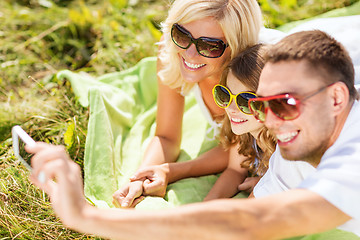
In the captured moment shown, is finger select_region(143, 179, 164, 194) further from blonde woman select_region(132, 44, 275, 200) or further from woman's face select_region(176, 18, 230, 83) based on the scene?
woman's face select_region(176, 18, 230, 83)

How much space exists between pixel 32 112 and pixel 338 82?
8.13 ft

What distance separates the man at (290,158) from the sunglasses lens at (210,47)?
0.61m

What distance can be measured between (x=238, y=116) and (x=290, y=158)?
65 centimetres

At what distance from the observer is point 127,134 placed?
11.1 feet

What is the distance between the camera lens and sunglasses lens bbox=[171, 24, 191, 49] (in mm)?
2502

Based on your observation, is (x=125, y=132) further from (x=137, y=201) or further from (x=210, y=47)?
(x=210, y=47)

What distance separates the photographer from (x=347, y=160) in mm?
1547

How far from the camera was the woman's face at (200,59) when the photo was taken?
8.00ft

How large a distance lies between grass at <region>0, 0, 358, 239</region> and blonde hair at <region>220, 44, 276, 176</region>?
44.1 inches

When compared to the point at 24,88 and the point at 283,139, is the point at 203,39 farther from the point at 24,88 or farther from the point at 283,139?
the point at 24,88

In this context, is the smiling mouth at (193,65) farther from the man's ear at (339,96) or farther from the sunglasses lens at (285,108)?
the man's ear at (339,96)

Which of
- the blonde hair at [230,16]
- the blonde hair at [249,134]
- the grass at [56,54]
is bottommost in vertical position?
the grass at [56,54]

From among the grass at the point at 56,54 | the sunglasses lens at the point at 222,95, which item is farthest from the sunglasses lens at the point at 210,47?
the grass at the point at 56,54

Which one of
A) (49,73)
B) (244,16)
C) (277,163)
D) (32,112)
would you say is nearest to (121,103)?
(32,112)
